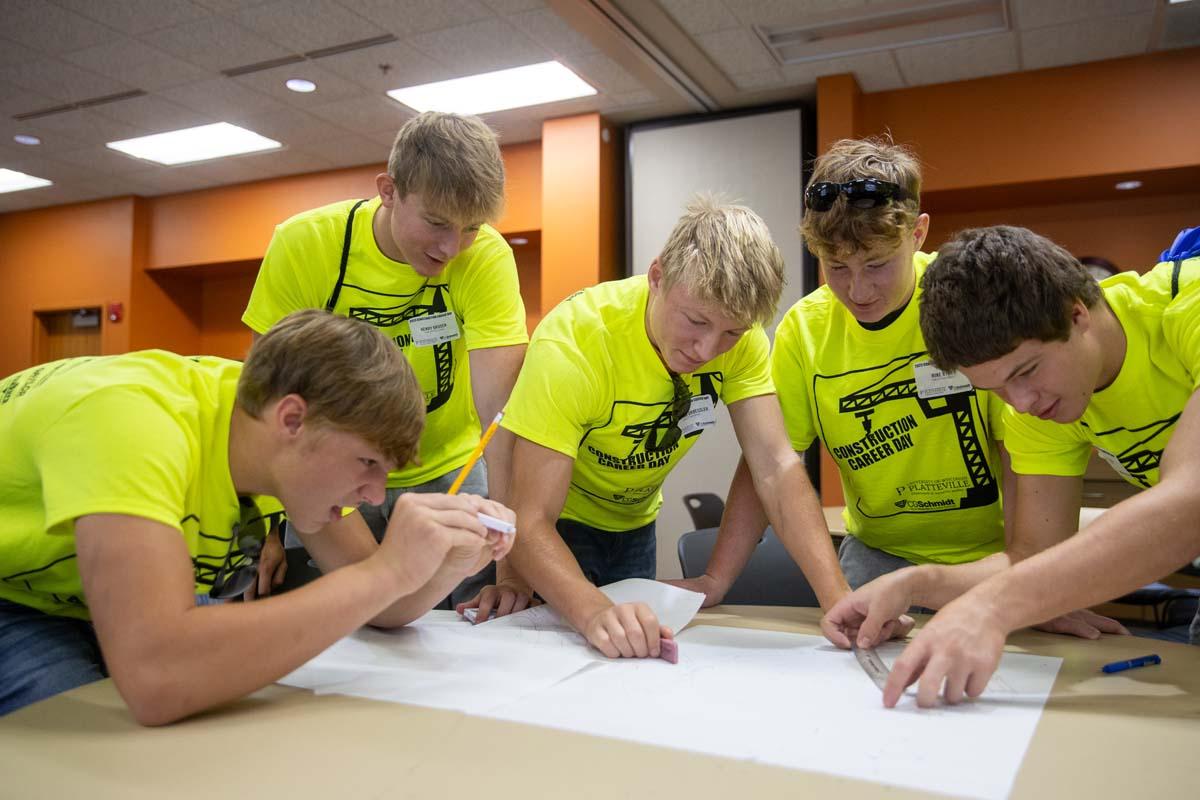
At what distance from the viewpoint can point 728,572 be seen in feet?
5.47

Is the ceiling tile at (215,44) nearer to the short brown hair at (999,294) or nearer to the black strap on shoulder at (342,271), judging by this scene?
the black strap on shoulder at (342,271)

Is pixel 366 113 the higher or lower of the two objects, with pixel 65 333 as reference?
higher

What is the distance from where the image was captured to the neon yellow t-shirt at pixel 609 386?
1479 mm

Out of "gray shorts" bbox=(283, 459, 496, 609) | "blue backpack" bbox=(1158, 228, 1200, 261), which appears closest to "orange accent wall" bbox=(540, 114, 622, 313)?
"gray shorts" bbox=(283, 459, 496, 609)

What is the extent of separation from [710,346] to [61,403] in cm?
92

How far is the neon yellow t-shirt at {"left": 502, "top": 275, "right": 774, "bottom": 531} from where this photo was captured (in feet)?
4.85

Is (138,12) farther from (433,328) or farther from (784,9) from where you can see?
(433,328)

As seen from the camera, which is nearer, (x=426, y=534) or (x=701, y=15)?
(x=426, y=534)

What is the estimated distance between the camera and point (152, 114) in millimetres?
5410

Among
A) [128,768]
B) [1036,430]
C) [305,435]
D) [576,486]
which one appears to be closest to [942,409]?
[1036,430]

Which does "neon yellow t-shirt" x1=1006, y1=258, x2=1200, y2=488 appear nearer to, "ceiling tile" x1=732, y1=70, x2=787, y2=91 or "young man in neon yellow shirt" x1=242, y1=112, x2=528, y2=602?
"young man in neon yellow shirt" x1=242, y1=112, x2=528, y2=602

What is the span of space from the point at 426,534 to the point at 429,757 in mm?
307

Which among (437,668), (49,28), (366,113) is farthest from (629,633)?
(366,113)

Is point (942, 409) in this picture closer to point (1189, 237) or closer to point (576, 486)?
point (1189, 237)
